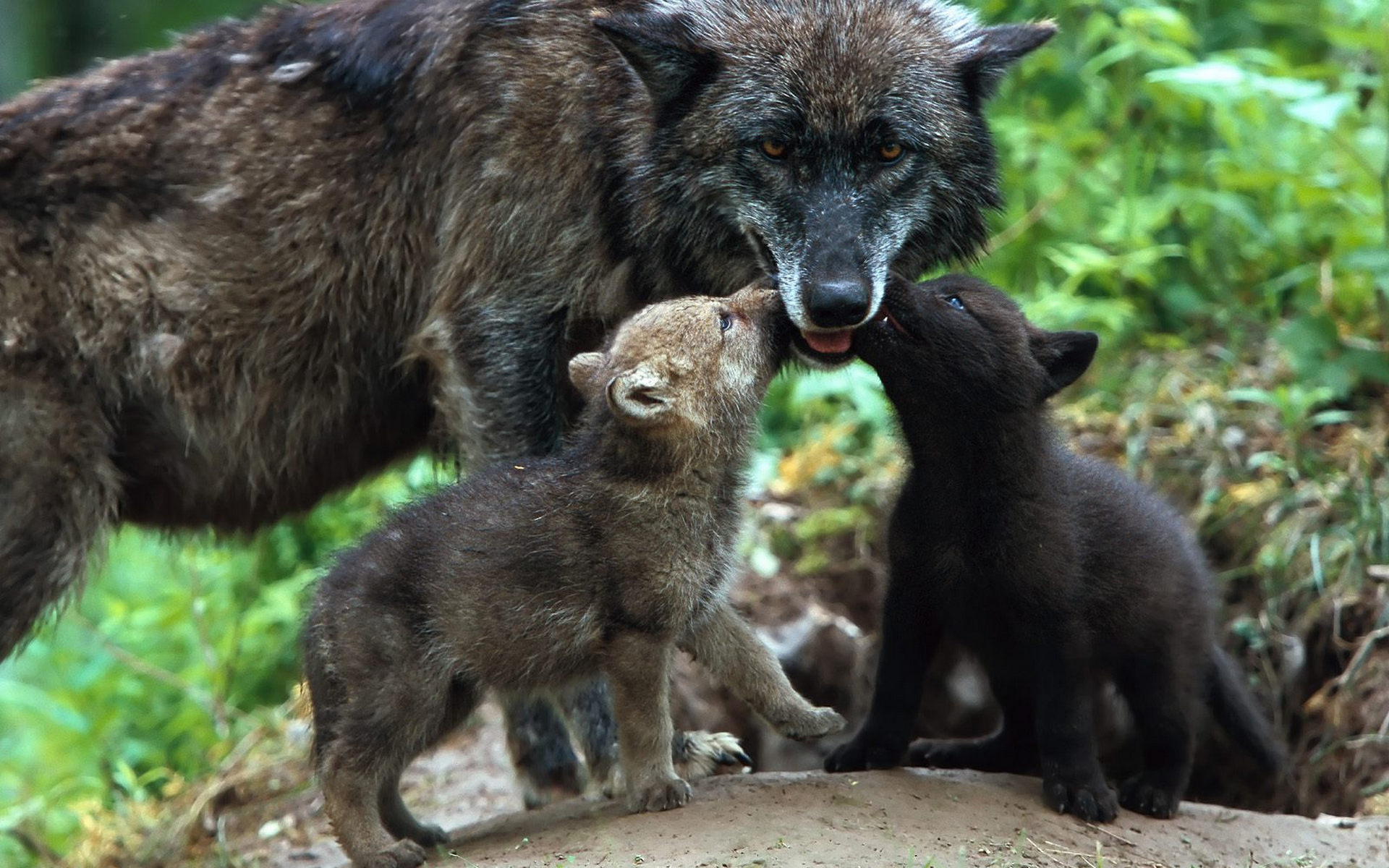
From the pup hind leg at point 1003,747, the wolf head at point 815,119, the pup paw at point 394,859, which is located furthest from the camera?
the pup hind leg at point 1003,747

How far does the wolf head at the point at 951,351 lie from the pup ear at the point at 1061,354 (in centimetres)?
2

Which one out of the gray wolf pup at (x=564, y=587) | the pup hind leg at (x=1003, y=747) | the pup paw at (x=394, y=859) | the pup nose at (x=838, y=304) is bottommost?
the pup hind leg at (x=1003, y=747)

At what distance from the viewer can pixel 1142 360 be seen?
289 inches

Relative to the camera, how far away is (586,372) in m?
4.32

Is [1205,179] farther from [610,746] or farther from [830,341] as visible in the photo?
[610,746]

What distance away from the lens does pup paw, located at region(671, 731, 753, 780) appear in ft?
15.4

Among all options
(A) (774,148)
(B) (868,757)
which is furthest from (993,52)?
(B) (868,757)

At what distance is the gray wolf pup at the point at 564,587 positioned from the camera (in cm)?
396

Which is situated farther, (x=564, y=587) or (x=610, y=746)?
(x=610, y=746)

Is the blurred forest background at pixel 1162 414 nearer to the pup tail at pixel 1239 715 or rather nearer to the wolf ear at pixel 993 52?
the pup tail at pixel 1239 715

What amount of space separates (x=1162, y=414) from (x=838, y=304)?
10.6ft

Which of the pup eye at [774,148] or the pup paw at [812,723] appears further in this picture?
the pup eye at [774,148]

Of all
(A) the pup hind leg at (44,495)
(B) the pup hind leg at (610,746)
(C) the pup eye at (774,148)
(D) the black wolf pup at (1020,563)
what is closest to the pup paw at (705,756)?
(B) the pup hind leg at (610,746)

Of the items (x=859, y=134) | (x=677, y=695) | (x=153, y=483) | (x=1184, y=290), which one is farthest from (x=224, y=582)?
(x=1184, y=290)
